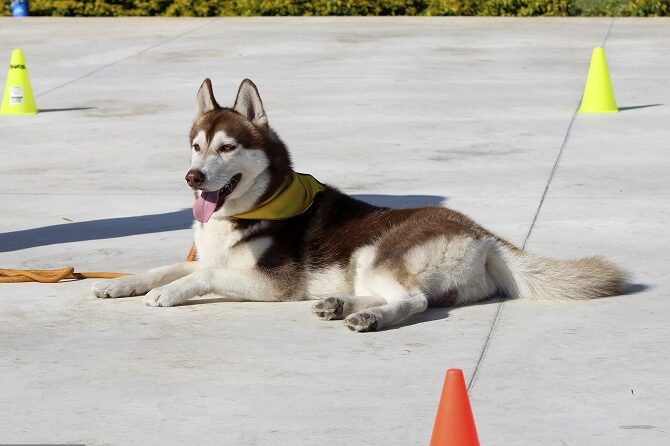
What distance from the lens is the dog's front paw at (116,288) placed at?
661cm

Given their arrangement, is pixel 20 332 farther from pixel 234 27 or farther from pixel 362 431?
pixel 234 27

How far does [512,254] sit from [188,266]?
159 cm

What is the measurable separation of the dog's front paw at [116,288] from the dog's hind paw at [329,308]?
101cm

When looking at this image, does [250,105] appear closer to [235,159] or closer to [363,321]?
[235,159]

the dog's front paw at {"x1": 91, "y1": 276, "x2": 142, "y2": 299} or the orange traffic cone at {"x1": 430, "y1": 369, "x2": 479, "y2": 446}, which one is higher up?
the orange traffic cone at {"x1": 430, "y1": 369, "x2": 479, "y2": 446}

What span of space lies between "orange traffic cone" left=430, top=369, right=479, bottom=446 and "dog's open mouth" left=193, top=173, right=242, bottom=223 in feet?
8.18

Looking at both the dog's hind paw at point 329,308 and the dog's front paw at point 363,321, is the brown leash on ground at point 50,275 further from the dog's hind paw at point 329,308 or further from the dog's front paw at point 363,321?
the dog's front paw at point 363,321

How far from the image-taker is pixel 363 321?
19.5ft

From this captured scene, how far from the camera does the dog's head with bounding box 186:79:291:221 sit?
20.8 ft

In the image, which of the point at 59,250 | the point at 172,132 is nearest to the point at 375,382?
the point at 59,250

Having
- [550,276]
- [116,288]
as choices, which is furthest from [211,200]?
[550,276]

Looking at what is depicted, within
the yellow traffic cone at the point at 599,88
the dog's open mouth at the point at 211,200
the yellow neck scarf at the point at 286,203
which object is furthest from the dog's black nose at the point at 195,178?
the yellow traffic cone at the point at 599,88

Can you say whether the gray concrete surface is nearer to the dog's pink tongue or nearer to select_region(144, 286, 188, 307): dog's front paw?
select_region(144, 286, 188, 307): dog's front paw

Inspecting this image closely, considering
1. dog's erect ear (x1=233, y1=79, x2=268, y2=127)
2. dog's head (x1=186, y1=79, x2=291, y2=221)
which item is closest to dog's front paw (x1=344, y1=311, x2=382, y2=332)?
dog's head (x1=186, y1=79, x2=291, y2=221)
